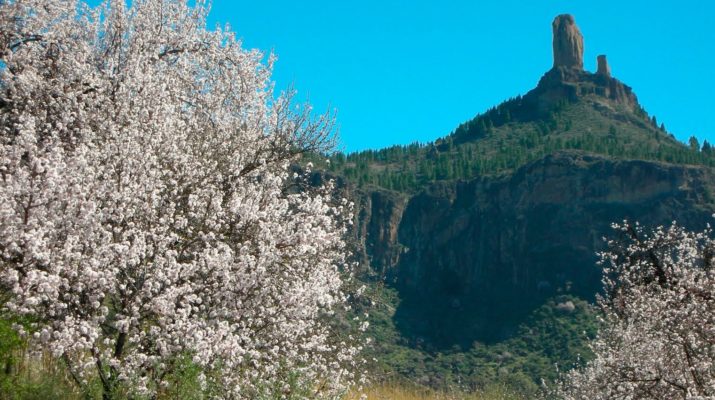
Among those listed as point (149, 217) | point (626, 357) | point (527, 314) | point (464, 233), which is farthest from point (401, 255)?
point (149, 217)

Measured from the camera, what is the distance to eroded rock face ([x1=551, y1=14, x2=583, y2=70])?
191500mm

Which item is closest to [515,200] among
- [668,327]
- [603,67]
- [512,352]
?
[512,352]

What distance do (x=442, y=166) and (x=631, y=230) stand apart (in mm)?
145471

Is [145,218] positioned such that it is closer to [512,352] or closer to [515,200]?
[512,352]

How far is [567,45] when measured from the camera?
192375mm

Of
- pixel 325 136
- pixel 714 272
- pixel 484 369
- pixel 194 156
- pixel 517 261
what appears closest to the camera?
pixel 194 156

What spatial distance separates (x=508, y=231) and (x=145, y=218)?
144 m

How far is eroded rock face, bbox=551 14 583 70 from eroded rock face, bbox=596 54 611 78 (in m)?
9.21

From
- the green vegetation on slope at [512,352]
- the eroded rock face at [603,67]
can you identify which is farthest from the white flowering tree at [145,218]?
the eroded rock face at [603,67]

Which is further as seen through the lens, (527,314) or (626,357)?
(527,314)

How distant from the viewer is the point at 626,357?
20312 millimetres

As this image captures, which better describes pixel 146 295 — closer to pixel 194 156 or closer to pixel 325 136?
pixel 194 156

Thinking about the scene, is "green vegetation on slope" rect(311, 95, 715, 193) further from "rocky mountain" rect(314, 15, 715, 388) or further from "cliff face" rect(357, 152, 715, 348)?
"cliff face" rect(357, 152, 715, 348)

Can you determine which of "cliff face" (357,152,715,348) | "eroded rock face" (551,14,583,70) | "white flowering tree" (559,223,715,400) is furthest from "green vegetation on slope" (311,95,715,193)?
"white flowering tree" (559,223,715,400)
